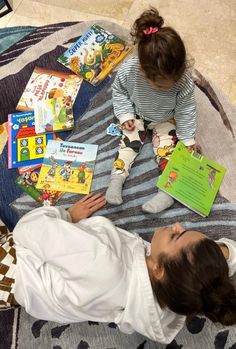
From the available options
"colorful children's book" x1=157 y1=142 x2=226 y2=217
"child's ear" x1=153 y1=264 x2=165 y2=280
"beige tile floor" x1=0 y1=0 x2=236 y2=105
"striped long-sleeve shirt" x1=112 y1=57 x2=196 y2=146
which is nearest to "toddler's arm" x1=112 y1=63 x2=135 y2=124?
"striped long-sleeve shirt" x1=112 y1=57 x2=196 y2=146

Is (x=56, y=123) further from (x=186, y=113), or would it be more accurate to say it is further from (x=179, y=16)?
(x=179, y=16)

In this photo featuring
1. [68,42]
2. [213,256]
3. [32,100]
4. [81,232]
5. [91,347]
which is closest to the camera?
[213,256]

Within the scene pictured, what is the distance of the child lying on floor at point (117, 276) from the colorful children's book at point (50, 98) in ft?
1.52

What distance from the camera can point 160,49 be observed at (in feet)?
3.32

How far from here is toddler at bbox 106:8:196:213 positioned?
3.37 ft

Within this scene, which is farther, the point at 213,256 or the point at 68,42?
the point at 68,42

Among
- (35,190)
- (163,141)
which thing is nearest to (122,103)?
(163,141)

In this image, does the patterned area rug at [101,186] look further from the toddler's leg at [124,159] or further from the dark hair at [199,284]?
the dark hair at [199,284]

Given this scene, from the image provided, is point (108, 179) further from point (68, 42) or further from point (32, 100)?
point (68, 42)

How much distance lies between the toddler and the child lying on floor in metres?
0.29

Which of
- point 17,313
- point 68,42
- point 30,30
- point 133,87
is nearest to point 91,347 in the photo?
point 17,313

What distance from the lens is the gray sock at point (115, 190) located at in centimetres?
129

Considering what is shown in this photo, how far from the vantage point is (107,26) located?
1644 mm

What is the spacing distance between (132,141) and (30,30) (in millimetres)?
778
